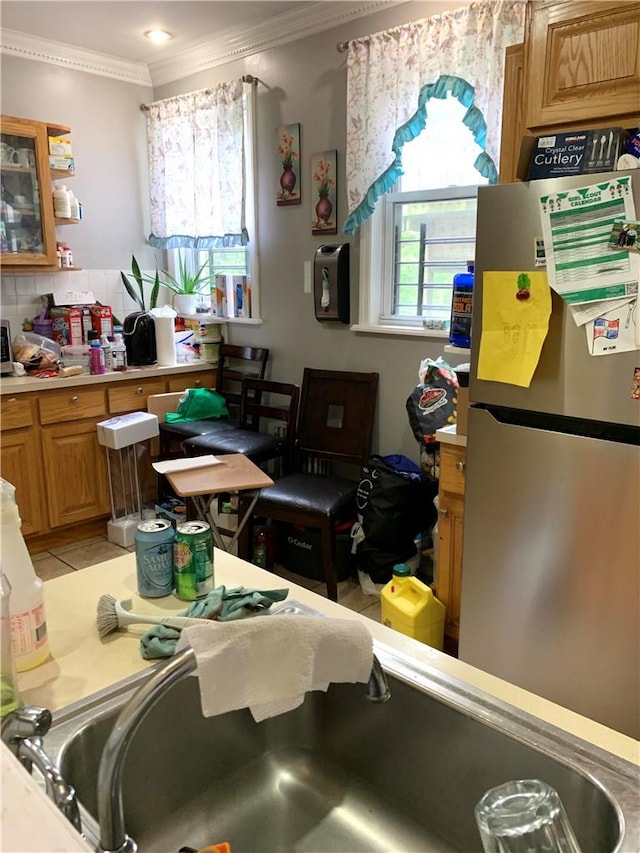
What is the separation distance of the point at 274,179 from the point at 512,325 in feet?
7.19

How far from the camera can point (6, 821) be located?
525 mm

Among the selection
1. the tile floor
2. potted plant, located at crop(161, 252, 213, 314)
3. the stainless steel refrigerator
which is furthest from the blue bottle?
potted plant, located at crop(161, 252, 213, 314)

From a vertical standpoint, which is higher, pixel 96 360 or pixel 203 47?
pixel 203 47

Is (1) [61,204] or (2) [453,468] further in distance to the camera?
(1) [61,204]

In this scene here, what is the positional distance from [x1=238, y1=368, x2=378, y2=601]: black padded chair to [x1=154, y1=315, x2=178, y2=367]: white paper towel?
941 mm

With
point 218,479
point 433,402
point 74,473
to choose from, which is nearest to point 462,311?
point 433,402

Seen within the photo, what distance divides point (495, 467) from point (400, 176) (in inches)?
62.8

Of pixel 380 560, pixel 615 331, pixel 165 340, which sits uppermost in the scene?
pixel 615 331

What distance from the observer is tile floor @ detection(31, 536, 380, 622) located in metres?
2.85

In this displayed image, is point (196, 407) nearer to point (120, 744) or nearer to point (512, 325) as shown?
point (512, 325)

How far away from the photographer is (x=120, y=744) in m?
0.73

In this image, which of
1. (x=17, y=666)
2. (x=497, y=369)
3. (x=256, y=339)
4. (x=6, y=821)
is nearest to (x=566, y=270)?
(x=497, y=369)

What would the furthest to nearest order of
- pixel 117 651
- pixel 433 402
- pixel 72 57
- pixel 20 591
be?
1. pixel 72 57
2. pixel 433 402
3. pixel 117 651
4. pixel 20 591

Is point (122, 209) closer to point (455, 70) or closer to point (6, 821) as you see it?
point (455, 70)
